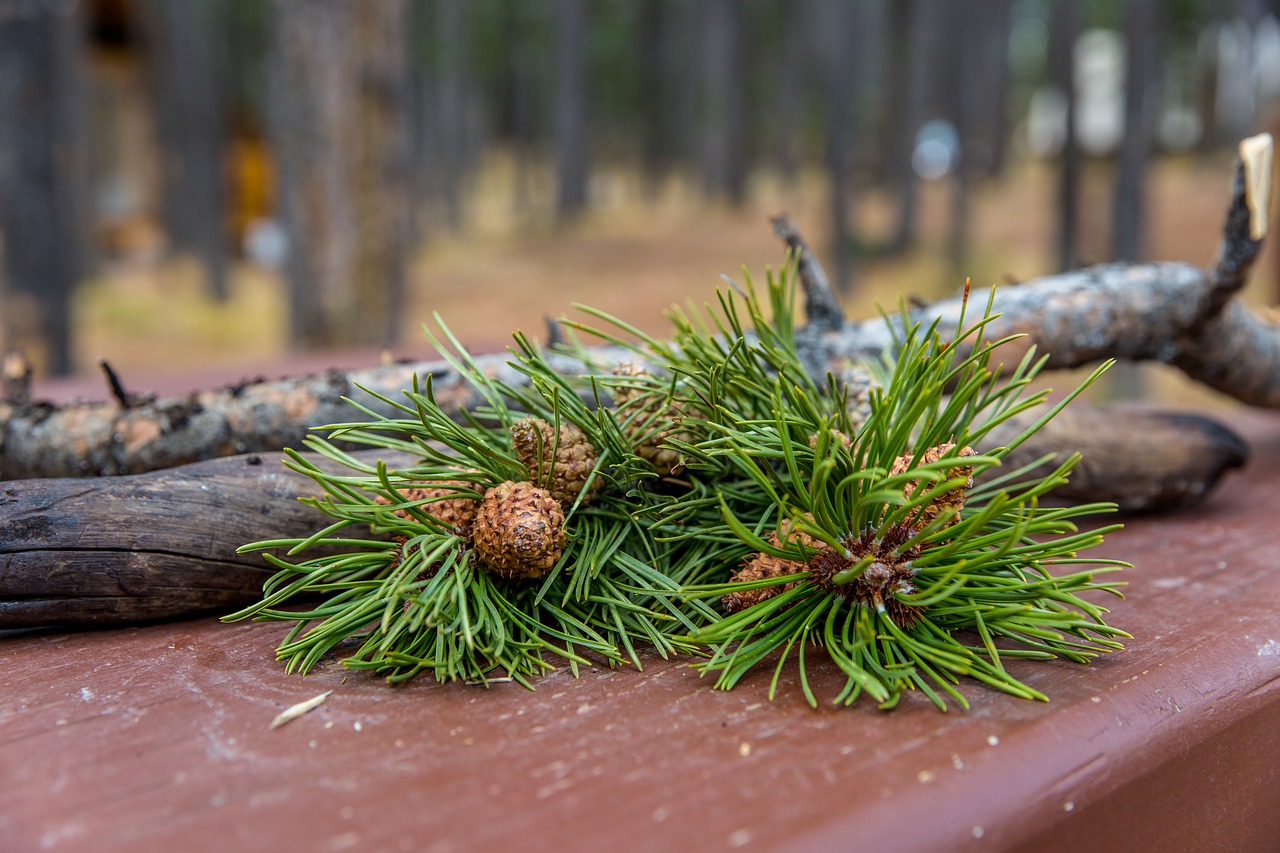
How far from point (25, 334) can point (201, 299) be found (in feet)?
21.1

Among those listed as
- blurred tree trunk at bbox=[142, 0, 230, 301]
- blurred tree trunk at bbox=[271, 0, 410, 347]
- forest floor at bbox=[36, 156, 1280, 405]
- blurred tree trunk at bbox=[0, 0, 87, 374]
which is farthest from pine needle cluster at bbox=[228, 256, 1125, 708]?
blurred tree trunk at bbox=[142, 0, 230, 301]

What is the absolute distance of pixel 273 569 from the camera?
924 millimetres

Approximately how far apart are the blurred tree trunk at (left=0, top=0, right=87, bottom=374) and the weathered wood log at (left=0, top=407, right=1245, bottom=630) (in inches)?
150

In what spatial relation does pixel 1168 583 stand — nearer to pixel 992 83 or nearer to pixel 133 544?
pixel 133 544

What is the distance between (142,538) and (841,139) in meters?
7.82

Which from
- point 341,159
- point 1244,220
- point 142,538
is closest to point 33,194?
point 341,159

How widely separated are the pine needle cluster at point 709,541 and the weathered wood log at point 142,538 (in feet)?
0.20

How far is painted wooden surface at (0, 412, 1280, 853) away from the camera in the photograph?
20.6 inches

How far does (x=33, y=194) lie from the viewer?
413 cm

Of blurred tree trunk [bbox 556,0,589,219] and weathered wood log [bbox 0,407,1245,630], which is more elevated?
blurred tree trunk [bbox 556,0,589,219]

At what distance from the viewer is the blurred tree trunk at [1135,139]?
4.76 meters

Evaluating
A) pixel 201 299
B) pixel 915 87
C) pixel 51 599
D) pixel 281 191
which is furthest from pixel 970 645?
pixel 201 299

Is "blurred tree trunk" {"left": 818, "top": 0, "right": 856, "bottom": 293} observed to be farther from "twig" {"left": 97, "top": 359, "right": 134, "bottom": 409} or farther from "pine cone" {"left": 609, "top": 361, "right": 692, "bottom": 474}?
"pine cone" {"left": 609, "top": 361, "right": 692, "bottom": 474}

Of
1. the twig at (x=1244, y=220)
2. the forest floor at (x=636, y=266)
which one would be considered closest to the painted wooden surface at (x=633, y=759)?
the twig at (x=1244, y=220)
